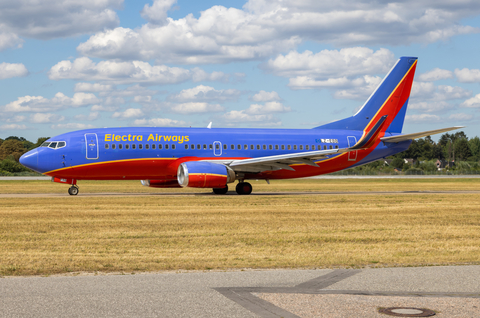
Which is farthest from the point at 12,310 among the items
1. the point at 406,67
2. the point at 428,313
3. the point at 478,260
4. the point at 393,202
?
the point at 406,67

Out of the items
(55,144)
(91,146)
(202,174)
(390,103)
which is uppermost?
(390,103)

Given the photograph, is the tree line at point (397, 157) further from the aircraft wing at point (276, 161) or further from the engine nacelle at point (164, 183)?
the aircraft wing at point (276, 161)

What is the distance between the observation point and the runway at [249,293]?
7059 millimetres

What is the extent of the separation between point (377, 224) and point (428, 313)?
34.5 feet

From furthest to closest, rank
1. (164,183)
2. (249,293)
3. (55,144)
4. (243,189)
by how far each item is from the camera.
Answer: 1. (164,183)
2. (243,189)
3. (55,144)
4. (249,293)

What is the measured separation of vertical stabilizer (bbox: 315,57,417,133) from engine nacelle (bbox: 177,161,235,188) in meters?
11.3

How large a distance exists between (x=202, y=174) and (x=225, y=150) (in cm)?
390

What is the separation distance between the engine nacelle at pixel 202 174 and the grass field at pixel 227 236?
637cm

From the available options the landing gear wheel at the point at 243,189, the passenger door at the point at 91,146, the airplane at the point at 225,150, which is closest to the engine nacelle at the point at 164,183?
the airplane at the point at 225,150

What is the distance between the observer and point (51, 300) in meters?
7.49

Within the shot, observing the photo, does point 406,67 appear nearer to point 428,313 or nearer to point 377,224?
point 377,224

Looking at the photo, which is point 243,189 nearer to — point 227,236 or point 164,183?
point 164,183

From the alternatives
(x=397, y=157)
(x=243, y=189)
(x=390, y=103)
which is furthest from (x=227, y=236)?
(x=397, y=157)

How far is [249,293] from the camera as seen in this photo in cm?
800
